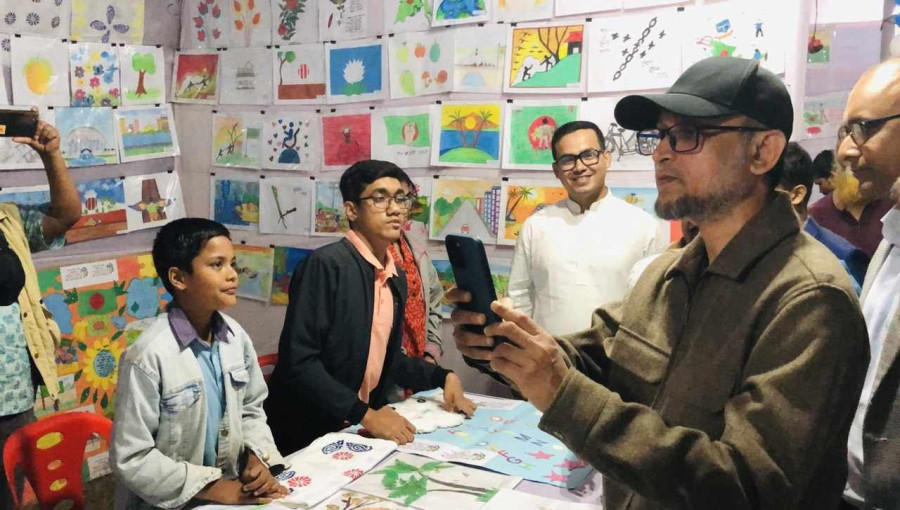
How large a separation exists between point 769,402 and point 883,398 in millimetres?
453

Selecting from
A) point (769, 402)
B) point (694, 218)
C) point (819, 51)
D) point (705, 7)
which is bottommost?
point (769, 402)

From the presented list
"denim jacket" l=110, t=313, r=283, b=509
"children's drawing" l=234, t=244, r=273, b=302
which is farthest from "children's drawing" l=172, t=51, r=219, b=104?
"denim jacket" l=110, t=313, r=283, b=509

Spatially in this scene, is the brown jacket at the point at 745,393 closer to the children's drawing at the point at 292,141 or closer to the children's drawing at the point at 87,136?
the children's drawing at the point at 292,141

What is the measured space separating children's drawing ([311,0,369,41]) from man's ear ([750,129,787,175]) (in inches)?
101

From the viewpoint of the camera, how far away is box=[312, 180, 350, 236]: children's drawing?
3.38m

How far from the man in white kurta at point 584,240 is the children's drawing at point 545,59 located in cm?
37

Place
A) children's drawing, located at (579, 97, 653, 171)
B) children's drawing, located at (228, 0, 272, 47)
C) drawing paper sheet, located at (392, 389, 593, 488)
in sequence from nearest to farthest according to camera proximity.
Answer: drawing paper sheet, located at (392, 389, 593, 488) < children's drawing, located at (579, 97, 653, 171) < children's drawing, located at (228, 0, 272, 47)

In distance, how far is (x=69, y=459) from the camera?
5.58 feet

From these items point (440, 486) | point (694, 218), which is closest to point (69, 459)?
point (440, 486)

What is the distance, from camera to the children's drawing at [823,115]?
2357mm

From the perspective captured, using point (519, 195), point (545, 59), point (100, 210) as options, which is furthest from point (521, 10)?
point (100, 210)

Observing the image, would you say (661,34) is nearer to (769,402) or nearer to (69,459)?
(769,402)

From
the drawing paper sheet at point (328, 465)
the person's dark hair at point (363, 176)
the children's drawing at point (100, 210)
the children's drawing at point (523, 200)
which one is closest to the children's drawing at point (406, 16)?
the children's drawing at point (523, 200)

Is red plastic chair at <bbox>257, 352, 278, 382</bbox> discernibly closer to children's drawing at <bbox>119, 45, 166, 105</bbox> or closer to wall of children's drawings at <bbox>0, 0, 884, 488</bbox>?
wall of children's drawings at <bbox>0, 0, 884, 488</bbox>
